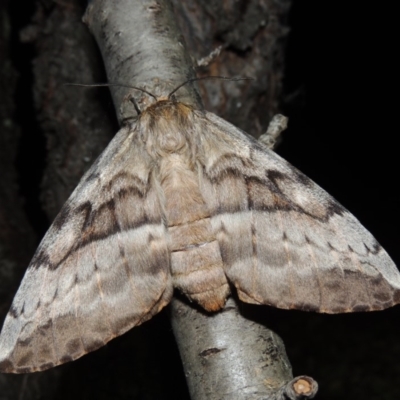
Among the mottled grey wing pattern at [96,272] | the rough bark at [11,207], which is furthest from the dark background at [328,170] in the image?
the mottled grey wing pattern at [96,272]

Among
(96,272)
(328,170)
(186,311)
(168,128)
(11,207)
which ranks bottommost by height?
(328,170)

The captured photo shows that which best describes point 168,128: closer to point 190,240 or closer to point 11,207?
point 190,240

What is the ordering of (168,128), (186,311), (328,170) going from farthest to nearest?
1. (328,170)
2. (168,128)
3. (186,311)

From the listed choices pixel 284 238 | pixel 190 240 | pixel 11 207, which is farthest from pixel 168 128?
pixel 11 207

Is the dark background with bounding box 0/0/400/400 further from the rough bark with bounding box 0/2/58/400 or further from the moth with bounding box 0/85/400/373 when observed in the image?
the moth with bounding box 0/85/400/373

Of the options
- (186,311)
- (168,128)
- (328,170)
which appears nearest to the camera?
(186,311)

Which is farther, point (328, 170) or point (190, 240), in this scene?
point (328, 170)

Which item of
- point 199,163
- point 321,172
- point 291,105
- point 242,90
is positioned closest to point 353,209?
point 321,172
